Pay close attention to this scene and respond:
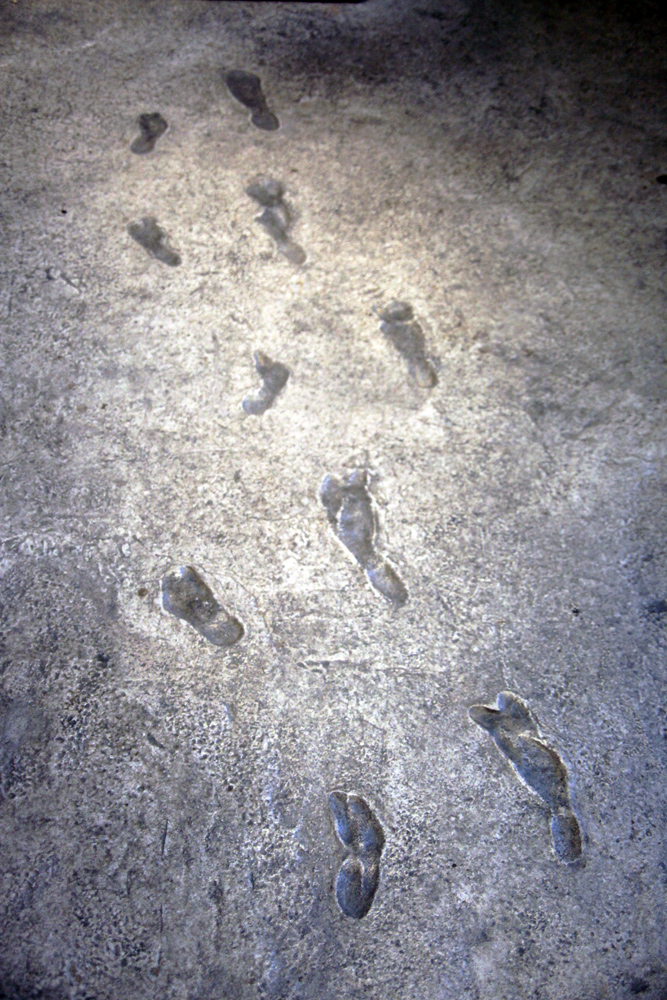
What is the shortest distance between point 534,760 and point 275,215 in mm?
1364

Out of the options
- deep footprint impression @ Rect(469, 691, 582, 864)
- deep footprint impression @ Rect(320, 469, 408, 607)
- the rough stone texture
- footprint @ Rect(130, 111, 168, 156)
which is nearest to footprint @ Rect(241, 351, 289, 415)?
the rough stone texture

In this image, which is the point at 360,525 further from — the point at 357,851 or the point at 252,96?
the point at 252,96

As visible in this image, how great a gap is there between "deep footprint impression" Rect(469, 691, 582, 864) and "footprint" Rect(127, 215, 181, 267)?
48.2 inches

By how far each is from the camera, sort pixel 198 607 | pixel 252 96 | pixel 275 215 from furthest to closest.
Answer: pixel 252 96 < pixel 275 215 < pixel 198 607

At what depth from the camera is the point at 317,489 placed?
1439mm

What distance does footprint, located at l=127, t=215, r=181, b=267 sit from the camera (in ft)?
5.24

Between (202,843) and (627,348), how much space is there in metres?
1.38

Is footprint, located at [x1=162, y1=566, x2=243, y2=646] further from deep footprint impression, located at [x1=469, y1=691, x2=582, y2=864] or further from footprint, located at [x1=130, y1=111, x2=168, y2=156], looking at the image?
footprint, located at [x1=130, y1=111, x2=168, y2=156]

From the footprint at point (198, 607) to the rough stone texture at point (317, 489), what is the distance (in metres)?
0.03

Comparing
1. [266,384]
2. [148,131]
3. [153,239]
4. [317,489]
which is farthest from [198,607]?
[148,131]

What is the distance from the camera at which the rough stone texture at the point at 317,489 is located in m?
1.18

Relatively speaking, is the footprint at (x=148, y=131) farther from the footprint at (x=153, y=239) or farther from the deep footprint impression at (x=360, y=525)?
the deep footprint impression at (x=360, y=525)

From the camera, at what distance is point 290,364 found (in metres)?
1.54

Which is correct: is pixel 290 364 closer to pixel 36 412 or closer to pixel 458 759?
pixel 36 412
